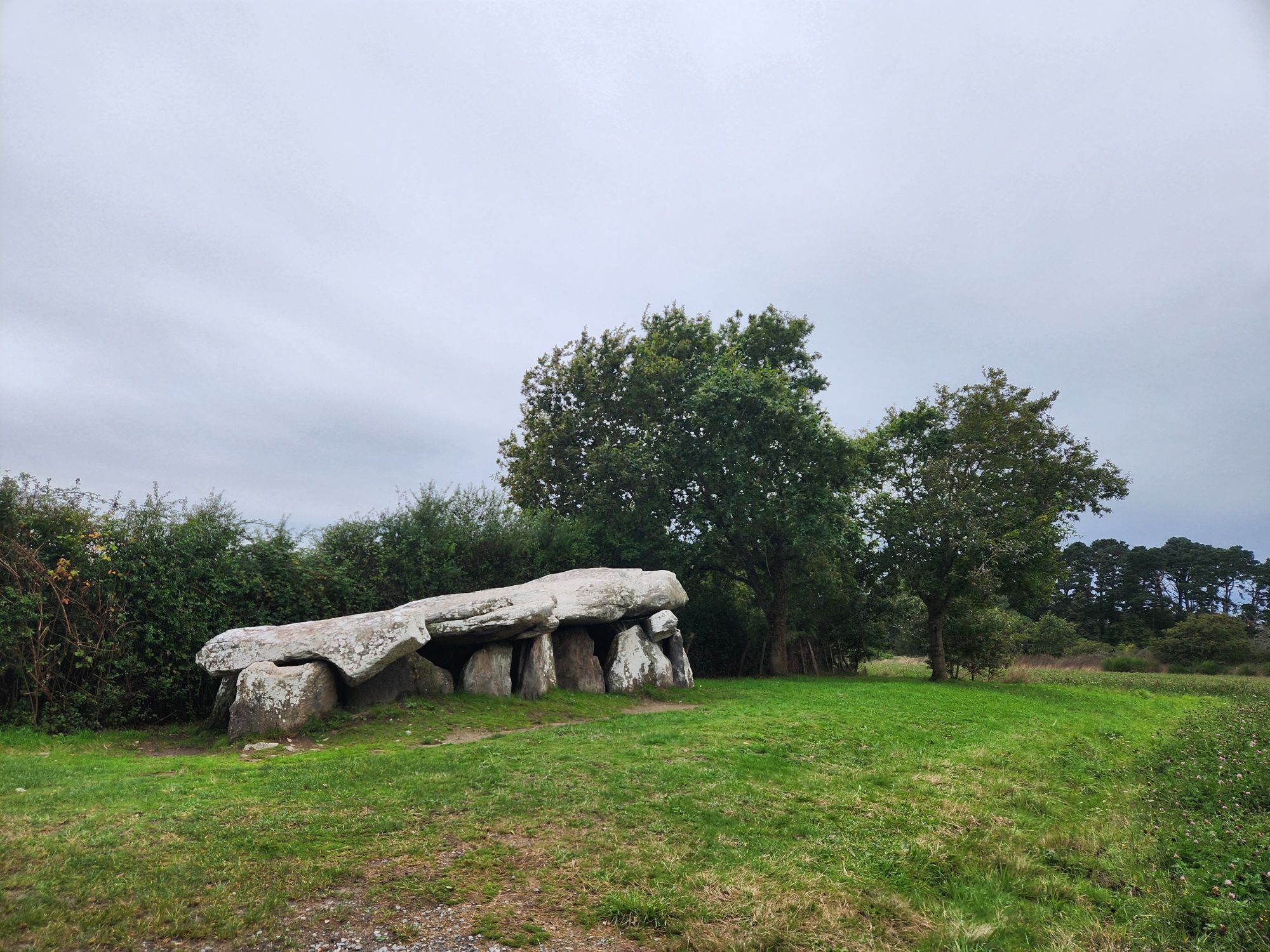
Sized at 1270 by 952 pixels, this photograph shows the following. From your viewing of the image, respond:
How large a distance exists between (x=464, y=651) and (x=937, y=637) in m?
20.1

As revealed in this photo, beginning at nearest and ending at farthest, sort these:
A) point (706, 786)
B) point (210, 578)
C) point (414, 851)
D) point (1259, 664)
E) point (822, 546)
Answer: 1. point (414, 851)
2. point (706, 786)
3. point (210, 578)
4. point (822, 546)
5. point (1259, 664)

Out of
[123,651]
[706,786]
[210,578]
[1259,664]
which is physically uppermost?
[210,578]

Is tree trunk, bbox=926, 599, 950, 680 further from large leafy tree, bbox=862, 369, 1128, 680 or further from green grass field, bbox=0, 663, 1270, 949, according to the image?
green grass field, bbox=0, 663, 1270, 949

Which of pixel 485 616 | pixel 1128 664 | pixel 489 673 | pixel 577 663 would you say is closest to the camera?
pixel 485 616

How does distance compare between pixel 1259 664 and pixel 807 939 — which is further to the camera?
pixel 1259 664

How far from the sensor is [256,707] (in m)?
11.0

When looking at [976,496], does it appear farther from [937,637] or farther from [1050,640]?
[1050,640]

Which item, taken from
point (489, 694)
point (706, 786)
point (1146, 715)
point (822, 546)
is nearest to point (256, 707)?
point (489, 694)

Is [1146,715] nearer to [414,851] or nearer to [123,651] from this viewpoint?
[414,851]

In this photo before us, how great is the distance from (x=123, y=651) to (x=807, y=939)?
511 inches

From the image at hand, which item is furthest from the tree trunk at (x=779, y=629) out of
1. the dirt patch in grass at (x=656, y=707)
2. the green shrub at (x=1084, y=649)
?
the green shrub at (x=1084, y=649)

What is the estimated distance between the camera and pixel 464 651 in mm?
15188

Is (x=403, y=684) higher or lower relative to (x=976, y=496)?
lower

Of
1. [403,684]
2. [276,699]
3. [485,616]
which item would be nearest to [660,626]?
[485,616]
